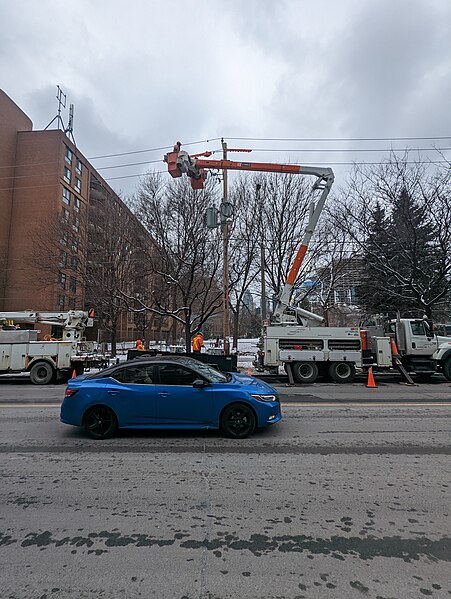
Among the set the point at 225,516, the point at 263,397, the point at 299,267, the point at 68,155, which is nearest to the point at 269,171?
the point at 299,267

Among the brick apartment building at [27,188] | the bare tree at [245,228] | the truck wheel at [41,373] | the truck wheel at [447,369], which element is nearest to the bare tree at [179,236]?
the bare tree at [245,228]

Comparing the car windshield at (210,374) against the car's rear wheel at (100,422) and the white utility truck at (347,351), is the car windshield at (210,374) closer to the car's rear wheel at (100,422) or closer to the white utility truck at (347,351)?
the car's rear wheel at (100,422)

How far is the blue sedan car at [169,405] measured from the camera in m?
6.07

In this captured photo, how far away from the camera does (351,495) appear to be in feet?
13.1

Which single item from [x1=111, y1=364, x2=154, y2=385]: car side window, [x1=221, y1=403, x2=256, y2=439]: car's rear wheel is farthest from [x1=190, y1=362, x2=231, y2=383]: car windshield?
[x1=111, y1=364, x2=154, y2=385]: car side window

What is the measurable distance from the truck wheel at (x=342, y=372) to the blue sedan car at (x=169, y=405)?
8656 mm

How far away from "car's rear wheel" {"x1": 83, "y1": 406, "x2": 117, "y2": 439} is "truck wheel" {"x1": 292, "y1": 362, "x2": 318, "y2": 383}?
9.30 metres

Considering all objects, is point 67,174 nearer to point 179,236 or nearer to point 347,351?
point 179,236

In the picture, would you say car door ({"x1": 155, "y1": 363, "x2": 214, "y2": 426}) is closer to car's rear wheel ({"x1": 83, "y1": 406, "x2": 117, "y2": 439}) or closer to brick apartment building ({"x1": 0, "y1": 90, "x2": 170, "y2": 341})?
car's rear wheel ({"x1": 83, "y1": 406, "x2": 117, "y2": 439})

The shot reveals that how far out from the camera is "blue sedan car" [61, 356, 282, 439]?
6074 mm

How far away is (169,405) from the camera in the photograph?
239 inches

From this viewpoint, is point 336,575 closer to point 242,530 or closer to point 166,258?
point 242,530

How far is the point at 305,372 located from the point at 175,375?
909 centimetres

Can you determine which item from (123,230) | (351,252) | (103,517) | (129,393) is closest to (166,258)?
(123,230)
